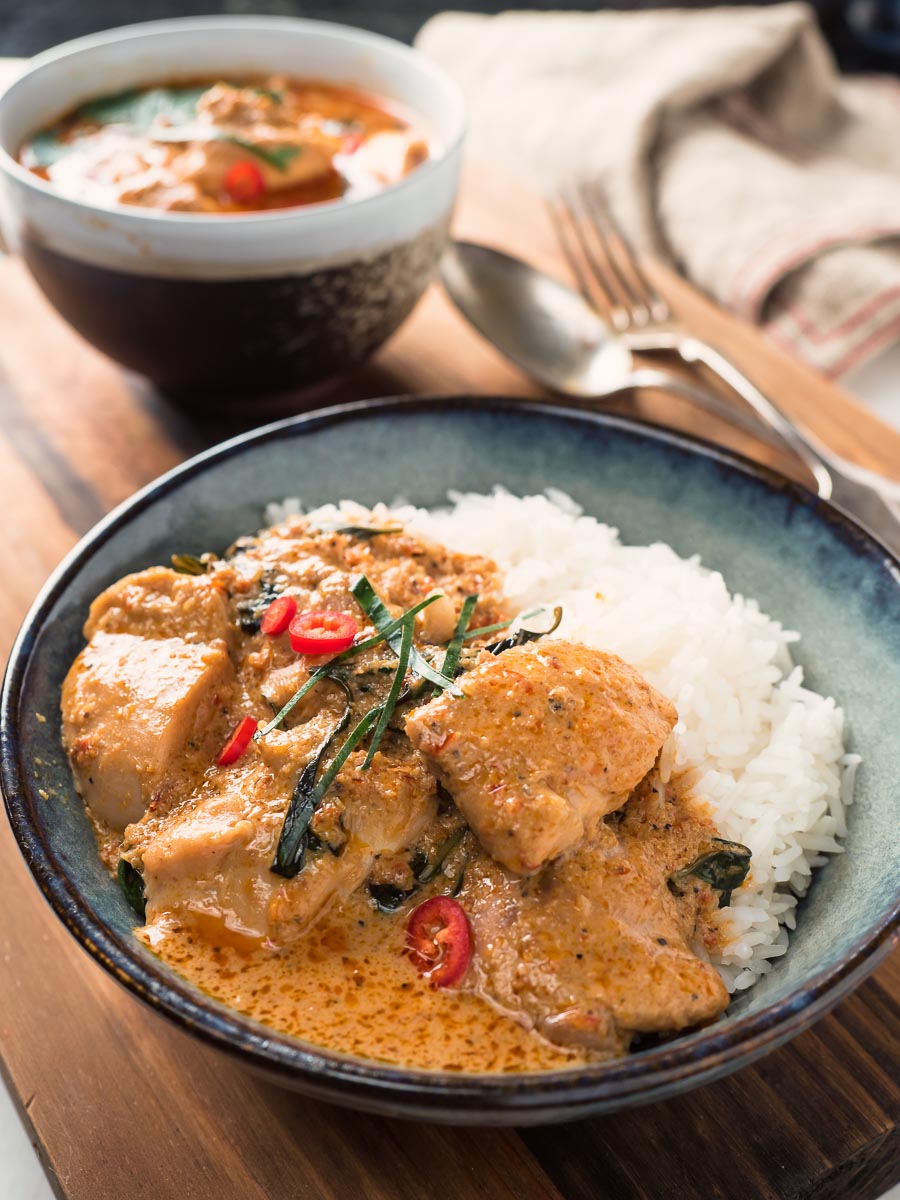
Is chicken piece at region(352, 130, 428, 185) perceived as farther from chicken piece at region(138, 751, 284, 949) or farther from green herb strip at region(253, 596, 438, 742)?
chicken piece at region(138, 751, 284, 949)

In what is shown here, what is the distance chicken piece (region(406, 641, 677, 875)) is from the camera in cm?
245

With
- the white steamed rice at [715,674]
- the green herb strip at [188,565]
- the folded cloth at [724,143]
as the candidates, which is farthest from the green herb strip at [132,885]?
the folded cloth at [724,143]

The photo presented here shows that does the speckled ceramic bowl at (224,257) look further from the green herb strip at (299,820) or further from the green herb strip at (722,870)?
the green herb strip at (722,870)

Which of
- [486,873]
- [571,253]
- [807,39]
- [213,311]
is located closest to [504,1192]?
[486,873]

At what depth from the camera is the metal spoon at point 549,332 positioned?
4449mm

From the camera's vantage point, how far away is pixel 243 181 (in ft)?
13.7

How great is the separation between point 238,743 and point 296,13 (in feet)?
23.3

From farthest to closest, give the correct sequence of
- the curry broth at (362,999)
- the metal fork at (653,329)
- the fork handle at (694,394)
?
the fork handle at (694,394), the metal fork at (653,329), the curry broth at (362,999)

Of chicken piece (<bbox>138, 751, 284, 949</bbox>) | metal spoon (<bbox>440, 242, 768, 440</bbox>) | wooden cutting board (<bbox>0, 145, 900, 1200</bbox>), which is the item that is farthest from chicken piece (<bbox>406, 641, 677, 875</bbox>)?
metal spoon (<bbox>440, 242, 768, 440</bbox>)

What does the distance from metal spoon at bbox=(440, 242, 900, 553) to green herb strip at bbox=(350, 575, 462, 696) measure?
1.87 m

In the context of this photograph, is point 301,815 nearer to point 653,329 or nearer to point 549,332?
point 549,332

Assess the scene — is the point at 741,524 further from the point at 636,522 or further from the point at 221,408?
the point at 221,408

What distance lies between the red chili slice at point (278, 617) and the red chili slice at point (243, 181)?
1.84 metres

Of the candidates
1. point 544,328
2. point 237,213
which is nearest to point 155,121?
point 237,213
